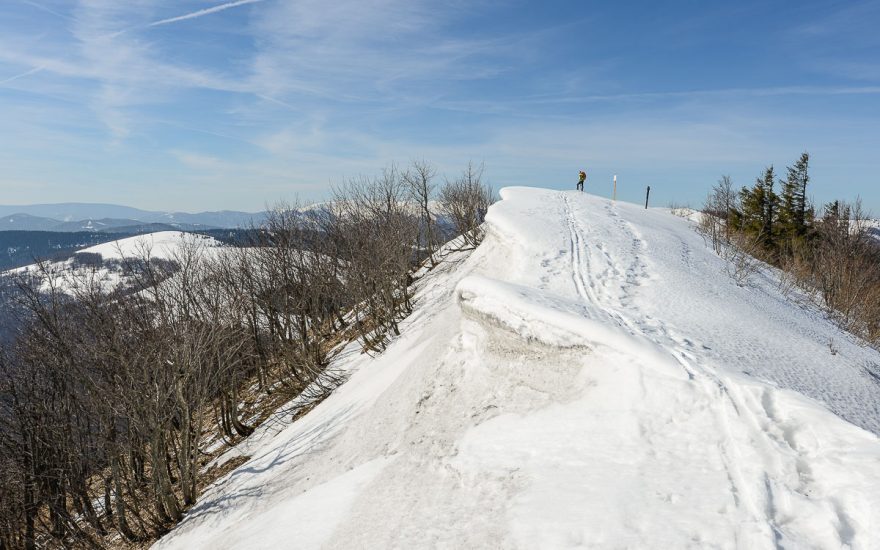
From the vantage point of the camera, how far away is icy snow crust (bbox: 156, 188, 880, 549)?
510 cm

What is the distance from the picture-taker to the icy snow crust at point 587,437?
5.10 m

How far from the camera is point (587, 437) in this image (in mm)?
6656

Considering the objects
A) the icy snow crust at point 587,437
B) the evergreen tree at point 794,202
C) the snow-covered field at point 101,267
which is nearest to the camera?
the icy snow crust at point 587,437

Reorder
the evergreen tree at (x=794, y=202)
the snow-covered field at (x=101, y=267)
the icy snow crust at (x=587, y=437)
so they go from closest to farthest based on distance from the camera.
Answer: the icy snow crust at (x=587, y=437) < the snow-covered field at (x=101, y=267) < the evergreen tree at (x=794, y=202)

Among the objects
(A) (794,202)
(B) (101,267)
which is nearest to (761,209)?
(A) (794,202)

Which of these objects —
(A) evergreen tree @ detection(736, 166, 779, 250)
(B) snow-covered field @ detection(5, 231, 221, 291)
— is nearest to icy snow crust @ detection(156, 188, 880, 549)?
(B) snow-covered field @ detection(5, 231, 221, 291)

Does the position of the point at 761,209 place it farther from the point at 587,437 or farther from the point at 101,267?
the point at 101,267

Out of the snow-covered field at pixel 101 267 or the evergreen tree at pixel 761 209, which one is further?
the evergreen tree at pixel 761 209

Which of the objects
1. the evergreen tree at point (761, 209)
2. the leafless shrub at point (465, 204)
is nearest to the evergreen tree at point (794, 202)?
the evergreen tree at point (761, 209)

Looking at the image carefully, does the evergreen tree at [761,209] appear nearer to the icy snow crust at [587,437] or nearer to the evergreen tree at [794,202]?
Result: the evergreen tree at [794,202]

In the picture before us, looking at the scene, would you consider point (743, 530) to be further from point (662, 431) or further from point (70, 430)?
point (70, 430)

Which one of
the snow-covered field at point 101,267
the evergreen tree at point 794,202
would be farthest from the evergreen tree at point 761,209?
the snow-covered field at point 101,267

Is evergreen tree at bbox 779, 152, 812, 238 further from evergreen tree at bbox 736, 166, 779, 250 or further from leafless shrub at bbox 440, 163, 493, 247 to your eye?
leafless shrub at bbox 440, 163, 493, 247

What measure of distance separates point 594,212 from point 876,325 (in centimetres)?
1123
